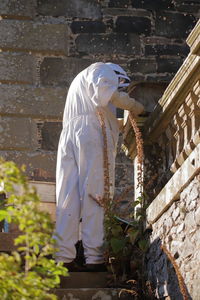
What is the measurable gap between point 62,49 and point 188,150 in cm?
445

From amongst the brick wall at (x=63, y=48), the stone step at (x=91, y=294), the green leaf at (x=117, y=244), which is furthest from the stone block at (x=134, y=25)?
the stone step at (x=91, y=294)

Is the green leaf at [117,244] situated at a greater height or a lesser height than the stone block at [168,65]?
lesser

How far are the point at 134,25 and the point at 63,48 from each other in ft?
2.88

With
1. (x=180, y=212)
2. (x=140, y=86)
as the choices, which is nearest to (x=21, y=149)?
(x=140, y=86)

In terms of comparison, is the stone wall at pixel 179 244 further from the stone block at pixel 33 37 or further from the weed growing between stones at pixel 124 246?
the stone block at pixel 33 37

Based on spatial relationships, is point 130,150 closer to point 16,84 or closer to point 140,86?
point 140,86

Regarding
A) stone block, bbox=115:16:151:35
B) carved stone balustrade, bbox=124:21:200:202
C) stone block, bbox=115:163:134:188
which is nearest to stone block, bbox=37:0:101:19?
stone block, bbox=115:16:151:35

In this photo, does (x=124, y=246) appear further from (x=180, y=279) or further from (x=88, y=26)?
(x=88, y=26)

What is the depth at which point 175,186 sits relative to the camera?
485 centimetres

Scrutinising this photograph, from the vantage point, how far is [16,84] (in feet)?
31.9

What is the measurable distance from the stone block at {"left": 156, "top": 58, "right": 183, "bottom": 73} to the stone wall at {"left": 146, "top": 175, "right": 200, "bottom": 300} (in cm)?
469

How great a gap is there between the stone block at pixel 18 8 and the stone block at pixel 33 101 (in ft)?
2.82

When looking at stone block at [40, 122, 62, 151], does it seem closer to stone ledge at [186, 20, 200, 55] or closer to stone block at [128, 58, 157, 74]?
stone block at [128, 58, 157, 74]

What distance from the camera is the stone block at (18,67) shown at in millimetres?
9734
